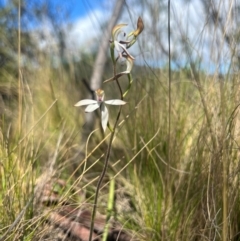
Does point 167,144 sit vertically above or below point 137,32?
below

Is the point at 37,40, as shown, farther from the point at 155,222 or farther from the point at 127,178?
the point at 155,222

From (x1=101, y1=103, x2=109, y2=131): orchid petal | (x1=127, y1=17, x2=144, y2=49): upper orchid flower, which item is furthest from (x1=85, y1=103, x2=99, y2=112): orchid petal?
(x1=127, y1=17, x2=144, y2=49): upper orchid flower

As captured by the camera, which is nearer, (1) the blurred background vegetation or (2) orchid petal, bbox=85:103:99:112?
(2) orchid petal, bbox=85:103:99:112

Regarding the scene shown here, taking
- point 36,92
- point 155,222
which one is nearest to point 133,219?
point 155,222

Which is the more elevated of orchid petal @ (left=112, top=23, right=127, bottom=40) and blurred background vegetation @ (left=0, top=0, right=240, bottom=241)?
orchid petal @ (left=112, top=23, right=127, bottom=40)

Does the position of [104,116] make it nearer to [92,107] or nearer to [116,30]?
[92,107]

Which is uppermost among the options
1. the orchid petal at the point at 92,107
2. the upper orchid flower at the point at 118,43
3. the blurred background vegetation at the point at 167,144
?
the upper orchid flower at the point at 118,43

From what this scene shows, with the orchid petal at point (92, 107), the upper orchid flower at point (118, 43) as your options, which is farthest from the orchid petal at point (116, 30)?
the orchid petal at point (92, 107)

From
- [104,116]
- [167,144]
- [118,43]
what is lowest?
[167,144]

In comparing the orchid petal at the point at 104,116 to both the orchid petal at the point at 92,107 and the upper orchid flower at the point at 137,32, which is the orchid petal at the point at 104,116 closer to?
the orchid petal at the point at 92,107

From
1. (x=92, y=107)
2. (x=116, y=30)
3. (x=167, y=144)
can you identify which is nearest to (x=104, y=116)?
(x=92, y=107)

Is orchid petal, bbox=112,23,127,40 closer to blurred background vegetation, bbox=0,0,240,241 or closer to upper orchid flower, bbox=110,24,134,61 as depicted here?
upper orchid flower, bbox=110,24,134,61
